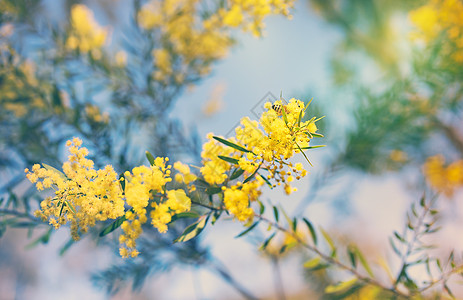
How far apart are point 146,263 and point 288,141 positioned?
1192 millimetres

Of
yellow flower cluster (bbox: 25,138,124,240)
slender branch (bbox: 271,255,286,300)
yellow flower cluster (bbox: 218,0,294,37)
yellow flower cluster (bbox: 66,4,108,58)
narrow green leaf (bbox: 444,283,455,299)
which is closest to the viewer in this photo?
yellow flower cluster (bbox: 25,138,124,240)

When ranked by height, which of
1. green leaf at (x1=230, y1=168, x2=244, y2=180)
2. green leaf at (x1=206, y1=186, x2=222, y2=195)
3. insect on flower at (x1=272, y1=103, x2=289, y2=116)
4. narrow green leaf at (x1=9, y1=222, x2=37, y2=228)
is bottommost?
green leaf at (x1=206, y1=186, x2=222, y2=195)

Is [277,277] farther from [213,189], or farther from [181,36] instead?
[181,36]

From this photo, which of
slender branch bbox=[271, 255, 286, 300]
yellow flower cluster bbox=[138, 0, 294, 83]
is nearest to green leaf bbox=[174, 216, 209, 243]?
yellow flower cluster bbox=[138, 0, 294, 83]

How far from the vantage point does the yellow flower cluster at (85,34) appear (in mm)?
1577

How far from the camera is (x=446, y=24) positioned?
6.46 feet

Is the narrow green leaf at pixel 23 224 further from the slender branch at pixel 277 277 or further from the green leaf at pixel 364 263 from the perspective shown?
the slender branch at pixel 277 277

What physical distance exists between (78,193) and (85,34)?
162cm

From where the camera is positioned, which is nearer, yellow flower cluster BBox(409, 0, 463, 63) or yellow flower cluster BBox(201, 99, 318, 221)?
yellow flower cluster BBox(201, 99, 318, 221)

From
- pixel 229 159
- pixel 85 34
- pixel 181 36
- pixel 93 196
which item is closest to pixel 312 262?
pixel 229 159

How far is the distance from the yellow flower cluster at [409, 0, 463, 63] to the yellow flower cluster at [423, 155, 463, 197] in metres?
1.20

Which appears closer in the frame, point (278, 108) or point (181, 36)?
point (278, 108)

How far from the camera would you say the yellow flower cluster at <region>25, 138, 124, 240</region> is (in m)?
0.52

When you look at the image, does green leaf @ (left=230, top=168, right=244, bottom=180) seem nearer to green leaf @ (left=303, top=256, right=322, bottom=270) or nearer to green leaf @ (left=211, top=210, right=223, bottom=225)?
green leaf @ (left=211, top=210, right=223, bottom=225)
